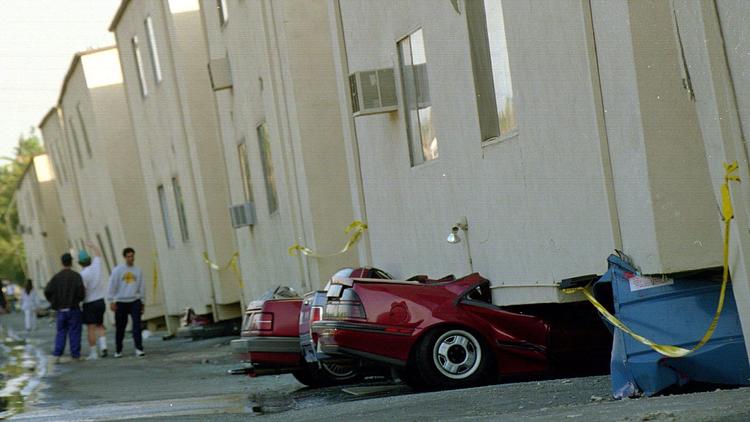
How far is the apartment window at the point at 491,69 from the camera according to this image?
1162 cm

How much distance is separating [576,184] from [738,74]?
2435 millimetres

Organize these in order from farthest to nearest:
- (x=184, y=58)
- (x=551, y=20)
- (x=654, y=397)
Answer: (x=184, y=58), (x=551, y=20), (x=654, y=397)

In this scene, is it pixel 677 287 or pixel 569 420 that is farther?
pixel 677 287

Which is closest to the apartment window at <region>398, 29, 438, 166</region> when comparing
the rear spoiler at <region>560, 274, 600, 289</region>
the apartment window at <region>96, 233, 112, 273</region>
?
the rear spoiler at <region>560, 274, 600, 289</region>

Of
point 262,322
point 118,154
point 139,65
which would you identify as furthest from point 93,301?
point 118,154

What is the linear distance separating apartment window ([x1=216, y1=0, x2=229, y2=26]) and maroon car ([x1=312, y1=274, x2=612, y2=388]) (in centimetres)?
1183

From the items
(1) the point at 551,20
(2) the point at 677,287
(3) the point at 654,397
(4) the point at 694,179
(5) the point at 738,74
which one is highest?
(1) the point at 551,20

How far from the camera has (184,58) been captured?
26031mm

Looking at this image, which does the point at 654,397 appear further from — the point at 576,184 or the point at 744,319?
the point at 576,184

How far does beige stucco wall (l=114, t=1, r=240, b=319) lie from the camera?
2606 cm

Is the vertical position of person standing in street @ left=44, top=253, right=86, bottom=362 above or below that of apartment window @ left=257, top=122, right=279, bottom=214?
below

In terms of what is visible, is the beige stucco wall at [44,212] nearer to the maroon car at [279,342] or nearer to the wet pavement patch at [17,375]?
the wet pavement patch at [17,375]

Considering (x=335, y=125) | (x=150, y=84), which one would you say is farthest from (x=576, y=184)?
(x=150, y=84)

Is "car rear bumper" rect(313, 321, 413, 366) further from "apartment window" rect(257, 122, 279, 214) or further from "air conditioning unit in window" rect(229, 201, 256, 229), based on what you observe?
"air conditioning unit in window" rect(229, 201, 256, 229)
